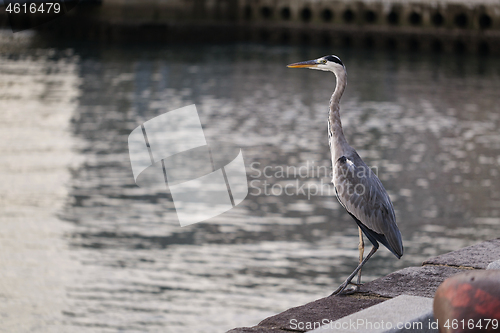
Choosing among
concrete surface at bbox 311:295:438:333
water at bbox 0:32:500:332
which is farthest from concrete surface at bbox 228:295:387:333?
water at bbox 0:32:500:332

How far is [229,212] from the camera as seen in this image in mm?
16281

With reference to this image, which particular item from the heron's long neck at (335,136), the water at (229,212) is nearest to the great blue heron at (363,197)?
the heron's long neck at (335,136)

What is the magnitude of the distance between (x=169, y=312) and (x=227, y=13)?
47949mm

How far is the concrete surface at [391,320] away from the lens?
4.34 m

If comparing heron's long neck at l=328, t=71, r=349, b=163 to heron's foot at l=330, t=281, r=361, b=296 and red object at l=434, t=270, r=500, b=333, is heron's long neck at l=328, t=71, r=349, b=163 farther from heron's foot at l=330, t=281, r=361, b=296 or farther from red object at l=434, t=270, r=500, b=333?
red object at l=434, t=270, r=500, b=333

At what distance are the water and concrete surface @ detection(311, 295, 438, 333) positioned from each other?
5.95 meters

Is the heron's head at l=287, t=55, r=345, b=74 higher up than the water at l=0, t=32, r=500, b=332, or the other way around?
the heron's head at l=287, t=55, r=345, b=74

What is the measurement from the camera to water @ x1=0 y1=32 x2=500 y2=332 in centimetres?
1158

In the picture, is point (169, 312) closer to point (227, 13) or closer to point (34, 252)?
point (34, 252)

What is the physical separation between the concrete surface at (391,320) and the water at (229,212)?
234 inches

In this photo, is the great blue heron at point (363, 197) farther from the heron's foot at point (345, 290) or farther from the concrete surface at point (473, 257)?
the concrete surface at point (473, 257)

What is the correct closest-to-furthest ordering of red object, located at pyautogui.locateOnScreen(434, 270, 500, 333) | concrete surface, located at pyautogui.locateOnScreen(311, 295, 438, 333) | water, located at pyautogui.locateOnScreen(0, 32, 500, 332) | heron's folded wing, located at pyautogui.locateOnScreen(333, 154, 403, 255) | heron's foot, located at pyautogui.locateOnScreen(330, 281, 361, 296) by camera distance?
red object, located at pyautogui.locateOnScreen(434, 270, 500, 333), concrete surface, located at pyautogui.locateOnScreen(311, 295, 438, 333), heron's foot, located at pyautogui.locateOnScreen(330, 281, 361, 296), heron's folded wing, located at pyautogui.locateOnScreen(333, 154, 403, 255), water, located at pyautogui.locateOnScreen(0, 32, 500, 332)

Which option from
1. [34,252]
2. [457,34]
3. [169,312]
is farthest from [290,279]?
[457,34]

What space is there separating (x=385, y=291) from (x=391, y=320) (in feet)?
5.34
